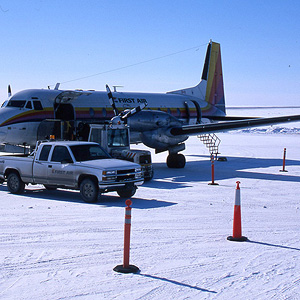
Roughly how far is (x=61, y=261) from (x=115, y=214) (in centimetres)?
378

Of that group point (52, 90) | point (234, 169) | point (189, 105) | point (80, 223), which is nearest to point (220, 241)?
point (80, 223)

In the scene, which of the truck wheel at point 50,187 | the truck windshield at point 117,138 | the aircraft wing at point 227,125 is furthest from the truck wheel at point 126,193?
the aircraft wing at point 227,125

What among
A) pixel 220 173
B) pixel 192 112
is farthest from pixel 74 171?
pixel 192 112

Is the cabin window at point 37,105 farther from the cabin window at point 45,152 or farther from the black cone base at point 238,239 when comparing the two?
the black cone base at point 238,239

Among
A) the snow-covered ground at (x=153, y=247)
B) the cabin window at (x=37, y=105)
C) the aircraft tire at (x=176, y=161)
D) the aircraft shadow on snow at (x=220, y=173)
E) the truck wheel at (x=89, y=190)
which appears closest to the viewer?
the snow-covered ground at (x=153, y=247)

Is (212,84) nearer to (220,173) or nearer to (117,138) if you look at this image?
(220,173)

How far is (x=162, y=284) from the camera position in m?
6.30

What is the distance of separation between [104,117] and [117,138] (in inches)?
174

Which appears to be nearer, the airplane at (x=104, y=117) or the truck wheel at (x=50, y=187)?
the truck wheel at (x=50, y=187)

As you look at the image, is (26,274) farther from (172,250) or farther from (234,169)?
(234,169)

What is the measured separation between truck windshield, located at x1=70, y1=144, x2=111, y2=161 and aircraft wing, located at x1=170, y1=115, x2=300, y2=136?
8.71m

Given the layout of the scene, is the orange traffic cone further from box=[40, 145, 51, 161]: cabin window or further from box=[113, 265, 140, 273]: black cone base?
box=[40, 145, 51, 161]: cabin window

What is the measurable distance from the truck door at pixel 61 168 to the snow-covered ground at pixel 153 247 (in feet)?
1.84

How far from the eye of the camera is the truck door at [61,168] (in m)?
13.0
